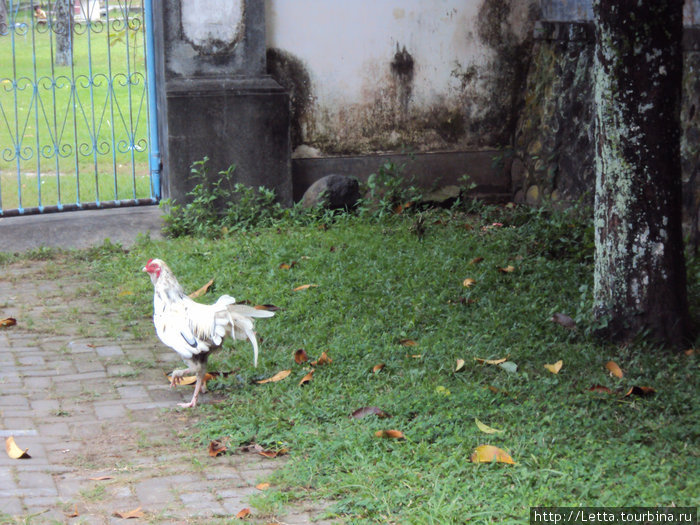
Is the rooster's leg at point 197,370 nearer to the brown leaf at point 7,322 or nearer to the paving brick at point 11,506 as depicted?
the paving brick at point 11,506

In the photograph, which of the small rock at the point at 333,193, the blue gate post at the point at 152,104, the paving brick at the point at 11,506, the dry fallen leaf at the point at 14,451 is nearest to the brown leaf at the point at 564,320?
the dry fallen leaf at the point at 14,451

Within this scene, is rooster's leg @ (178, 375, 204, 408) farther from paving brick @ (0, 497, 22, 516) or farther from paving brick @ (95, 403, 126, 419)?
paving brick @ (0, 497, 22, 516)

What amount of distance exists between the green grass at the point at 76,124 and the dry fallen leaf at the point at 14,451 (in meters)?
4.41

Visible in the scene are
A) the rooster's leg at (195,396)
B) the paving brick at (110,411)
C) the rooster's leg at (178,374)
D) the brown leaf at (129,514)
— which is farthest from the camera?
the rooster's leg at (178,374)

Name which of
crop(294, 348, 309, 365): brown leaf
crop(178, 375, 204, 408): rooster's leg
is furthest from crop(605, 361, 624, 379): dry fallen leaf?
crop(178, 375, 204, 408): rooster's leg

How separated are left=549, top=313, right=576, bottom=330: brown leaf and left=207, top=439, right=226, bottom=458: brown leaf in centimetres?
235

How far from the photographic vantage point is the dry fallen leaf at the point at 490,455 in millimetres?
3699

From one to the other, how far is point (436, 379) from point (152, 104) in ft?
16.7

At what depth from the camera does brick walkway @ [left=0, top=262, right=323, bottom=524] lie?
355 centimetres

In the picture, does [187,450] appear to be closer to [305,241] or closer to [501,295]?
[501,295]

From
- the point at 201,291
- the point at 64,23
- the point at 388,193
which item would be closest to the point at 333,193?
the point at 388,193

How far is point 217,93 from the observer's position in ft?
26.5

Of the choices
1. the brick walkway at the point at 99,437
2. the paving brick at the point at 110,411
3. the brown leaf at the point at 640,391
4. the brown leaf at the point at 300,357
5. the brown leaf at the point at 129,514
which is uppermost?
the brown leaf at the point at 640,391

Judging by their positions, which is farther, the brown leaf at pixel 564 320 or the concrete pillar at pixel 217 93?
the concrete pillar at pixel 217 93
